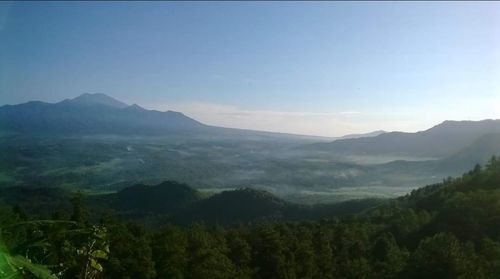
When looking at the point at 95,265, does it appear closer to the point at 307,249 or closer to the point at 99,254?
the point at 99,254

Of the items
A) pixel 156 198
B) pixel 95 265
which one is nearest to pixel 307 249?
pixel 95 265

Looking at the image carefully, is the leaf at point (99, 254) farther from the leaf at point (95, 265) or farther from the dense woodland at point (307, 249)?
the dense woodland at point (307, 249)

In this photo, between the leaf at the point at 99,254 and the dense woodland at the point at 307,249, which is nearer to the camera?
the leaf at the point at 99,254

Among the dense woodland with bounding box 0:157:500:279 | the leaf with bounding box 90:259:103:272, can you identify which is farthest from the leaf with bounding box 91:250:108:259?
the dense woodland with bounding box 0:157:500:279

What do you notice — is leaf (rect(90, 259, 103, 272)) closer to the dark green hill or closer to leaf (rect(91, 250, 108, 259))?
leaf (rect(91, 250, 108, 259))

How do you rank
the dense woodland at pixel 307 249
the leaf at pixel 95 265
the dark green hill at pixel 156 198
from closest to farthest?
1. the leaf at pixel 95 265
2. the dense woodland at pixel 307 249
3. the dark green hill at pixel 156 198

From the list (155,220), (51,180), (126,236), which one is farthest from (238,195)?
(126,236)

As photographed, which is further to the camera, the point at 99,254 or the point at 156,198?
the point at 156,198

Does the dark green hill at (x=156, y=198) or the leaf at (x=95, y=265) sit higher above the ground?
the leaf at (x=95, y=265)

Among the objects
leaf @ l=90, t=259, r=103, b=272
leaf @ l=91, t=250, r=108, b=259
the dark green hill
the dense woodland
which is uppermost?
leaf @ l=91, t=250, r=108, b=259

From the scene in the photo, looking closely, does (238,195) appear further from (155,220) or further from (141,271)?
(141,271)

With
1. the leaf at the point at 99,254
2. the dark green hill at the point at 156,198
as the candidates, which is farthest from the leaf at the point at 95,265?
the dark green hill at the point at 156,198
